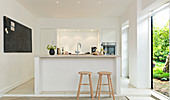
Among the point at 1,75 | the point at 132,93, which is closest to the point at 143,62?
the point at 132,93

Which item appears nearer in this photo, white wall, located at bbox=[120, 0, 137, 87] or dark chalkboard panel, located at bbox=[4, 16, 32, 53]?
dark chalkboard panel, located at bbox=[4, 16, 32, 53]

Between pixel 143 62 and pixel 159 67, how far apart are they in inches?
20.6

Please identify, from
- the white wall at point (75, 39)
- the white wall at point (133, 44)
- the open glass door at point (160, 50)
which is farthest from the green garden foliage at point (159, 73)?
the white wall at point (75, 39)

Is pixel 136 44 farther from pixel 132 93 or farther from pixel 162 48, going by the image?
pixel 132 93

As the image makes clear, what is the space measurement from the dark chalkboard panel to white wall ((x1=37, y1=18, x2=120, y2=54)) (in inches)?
43.5

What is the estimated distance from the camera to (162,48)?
416 cm

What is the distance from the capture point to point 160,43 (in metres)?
4.24

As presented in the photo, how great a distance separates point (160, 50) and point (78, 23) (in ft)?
13.8

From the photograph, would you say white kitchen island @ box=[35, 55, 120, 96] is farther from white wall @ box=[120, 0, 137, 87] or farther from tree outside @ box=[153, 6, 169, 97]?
tree outside @ box=[153, 6, 169, 97]

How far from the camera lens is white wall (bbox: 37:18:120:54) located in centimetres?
731

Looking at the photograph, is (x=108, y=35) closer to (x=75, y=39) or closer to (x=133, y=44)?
(x=75, y=39)

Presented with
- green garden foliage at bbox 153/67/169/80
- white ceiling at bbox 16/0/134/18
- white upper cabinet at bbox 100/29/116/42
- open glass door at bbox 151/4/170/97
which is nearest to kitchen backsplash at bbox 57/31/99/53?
white upper cabinet at bbox 100/29/116/42

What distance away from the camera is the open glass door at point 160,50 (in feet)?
12.9

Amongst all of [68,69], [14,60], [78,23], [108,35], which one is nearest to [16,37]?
[14,60]
